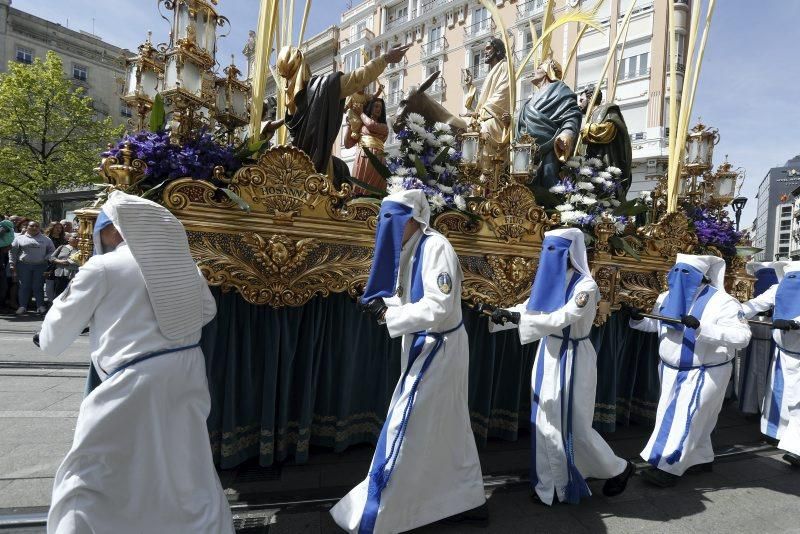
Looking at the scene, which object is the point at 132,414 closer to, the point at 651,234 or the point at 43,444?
the point at 43,444

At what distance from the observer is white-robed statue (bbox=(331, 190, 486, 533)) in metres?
2.42

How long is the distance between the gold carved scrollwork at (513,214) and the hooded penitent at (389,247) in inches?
50.8

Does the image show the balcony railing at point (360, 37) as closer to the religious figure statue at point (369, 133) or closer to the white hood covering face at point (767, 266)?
the religious figure statue at point (369, 133)

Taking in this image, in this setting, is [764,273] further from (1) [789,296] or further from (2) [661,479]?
(2) [661,479]

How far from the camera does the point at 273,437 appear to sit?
10.5 ft

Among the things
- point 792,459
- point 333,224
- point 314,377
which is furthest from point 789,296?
point 314,377

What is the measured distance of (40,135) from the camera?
16.1 metres

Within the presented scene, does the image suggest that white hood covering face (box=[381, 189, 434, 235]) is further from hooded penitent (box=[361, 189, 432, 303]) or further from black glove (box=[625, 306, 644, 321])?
black glove (box=[625, 306, 644, 321])

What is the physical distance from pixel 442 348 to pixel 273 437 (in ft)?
4.92

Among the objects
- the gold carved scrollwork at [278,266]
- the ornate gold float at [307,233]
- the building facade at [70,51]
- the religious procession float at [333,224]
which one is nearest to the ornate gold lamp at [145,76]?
the religious procession float at [333,224]

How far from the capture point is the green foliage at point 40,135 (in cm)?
1553

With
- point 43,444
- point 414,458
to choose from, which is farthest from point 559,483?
point 43,444

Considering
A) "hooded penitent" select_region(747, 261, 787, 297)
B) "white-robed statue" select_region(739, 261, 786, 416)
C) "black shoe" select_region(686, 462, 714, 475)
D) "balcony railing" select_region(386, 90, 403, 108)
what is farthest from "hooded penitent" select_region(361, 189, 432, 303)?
"balcony railing" select_region(386, 90, 403, 108)

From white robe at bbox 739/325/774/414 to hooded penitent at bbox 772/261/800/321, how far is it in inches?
31.6
